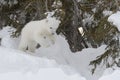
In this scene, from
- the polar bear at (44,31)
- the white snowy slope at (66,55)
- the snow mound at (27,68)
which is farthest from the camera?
the white snowy slope at (66,55)

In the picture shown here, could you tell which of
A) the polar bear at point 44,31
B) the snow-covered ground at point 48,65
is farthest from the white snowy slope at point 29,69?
the polar bear at point 44,31

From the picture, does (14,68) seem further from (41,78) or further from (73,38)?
(73,38)

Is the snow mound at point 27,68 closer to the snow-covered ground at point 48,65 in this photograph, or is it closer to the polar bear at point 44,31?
the snow-covered ground at point 48,65

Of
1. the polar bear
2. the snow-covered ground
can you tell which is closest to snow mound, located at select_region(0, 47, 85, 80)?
the snow-covered ground

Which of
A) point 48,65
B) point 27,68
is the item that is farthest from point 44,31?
point 27,68

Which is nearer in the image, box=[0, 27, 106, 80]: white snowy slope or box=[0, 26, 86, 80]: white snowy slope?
box=[0, 26, 86, 80]: white snowy slope

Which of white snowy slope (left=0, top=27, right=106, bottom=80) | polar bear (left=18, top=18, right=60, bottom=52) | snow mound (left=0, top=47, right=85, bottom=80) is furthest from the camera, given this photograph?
white snowy slope (left=0, top=27, right=106, bottom=80)

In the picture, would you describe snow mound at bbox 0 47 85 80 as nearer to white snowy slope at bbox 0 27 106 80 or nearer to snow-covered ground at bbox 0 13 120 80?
snow-covered ground at bbox 0 13 120 80

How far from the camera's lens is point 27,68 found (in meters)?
5.85

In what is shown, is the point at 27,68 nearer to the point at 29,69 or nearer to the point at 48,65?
the point at 29,69

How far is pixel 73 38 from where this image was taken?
31.7 feet

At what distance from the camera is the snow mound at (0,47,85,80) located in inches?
215

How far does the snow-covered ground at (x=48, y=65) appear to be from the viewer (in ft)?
18.0

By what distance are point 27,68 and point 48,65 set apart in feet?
1.59
